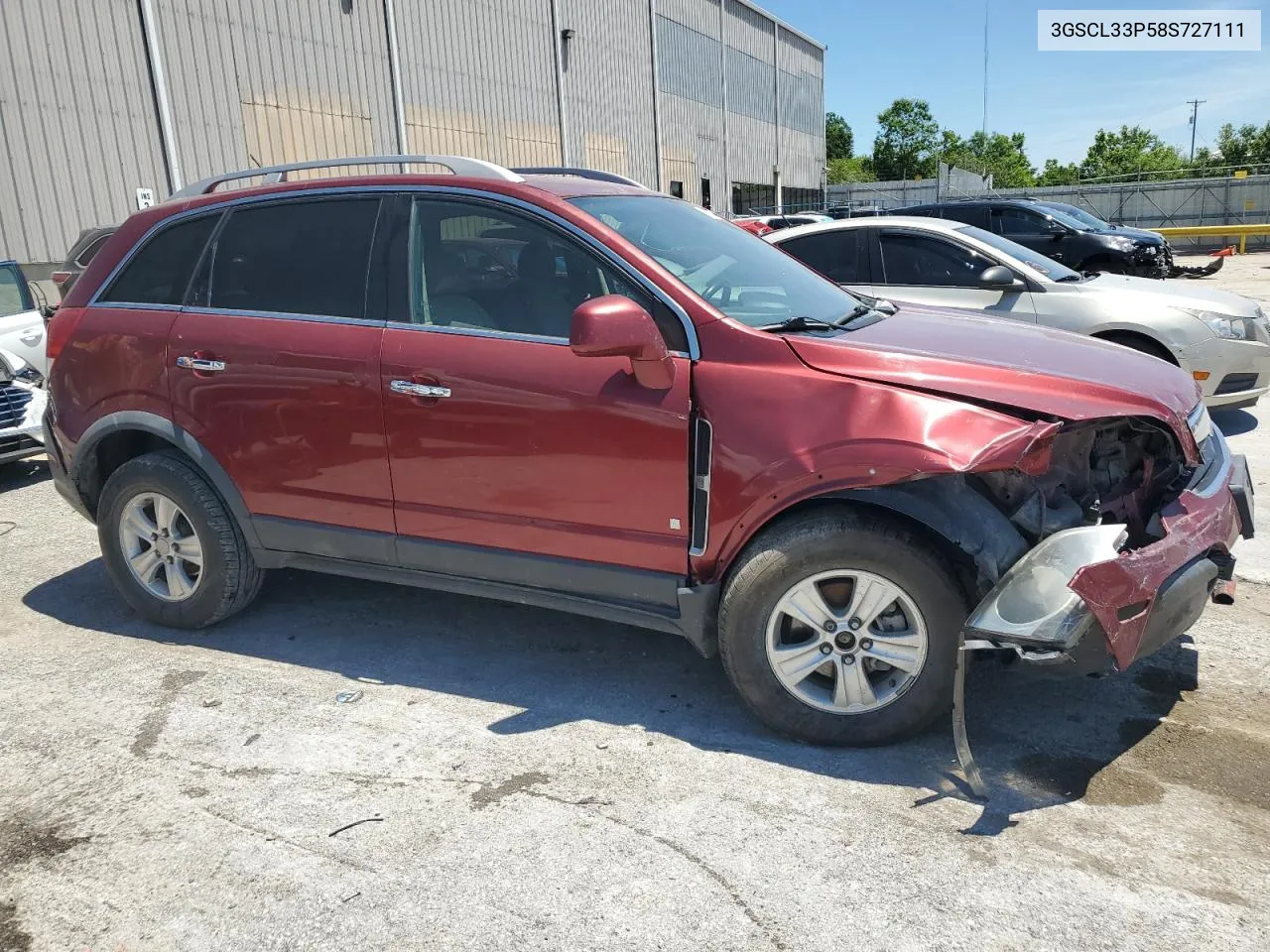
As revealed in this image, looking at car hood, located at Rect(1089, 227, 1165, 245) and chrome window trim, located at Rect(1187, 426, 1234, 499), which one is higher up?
car hood, located at Rect(1089, 227, 1165, 245)

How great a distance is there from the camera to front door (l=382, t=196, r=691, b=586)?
3.25 m

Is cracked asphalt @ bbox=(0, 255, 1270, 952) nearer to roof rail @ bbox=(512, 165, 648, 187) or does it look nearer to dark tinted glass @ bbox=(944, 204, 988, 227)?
roof rail @ bbox=(512, 165, 648, 187)

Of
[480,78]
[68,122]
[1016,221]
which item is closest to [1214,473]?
[1016,221]

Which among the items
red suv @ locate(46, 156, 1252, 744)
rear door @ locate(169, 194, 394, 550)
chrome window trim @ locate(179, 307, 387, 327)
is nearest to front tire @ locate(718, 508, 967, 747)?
red suv @ locate(46, 156, 1252, 744)

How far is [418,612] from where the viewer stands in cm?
453

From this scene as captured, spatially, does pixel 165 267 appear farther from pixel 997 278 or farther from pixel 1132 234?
pixel 1132 234

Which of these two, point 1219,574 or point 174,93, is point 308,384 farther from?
point 174,93

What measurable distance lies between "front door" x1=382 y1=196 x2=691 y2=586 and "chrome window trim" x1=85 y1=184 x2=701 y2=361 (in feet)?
0.11

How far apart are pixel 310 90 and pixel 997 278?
13343mm

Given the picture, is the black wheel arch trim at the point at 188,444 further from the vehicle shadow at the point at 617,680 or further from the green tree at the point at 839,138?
the green tree at the point at 839,138

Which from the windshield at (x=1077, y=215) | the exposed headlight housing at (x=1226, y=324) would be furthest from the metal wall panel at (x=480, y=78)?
the exposed headlight housing at (x=1226, y=324)

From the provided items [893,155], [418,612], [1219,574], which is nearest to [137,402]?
[418,612]

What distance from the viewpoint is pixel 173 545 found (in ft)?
14.0

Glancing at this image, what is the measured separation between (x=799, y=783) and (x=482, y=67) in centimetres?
1992
